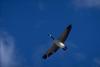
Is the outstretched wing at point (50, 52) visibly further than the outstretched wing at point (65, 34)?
Yes

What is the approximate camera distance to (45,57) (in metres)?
125

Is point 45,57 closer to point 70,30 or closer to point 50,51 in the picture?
point 50,51

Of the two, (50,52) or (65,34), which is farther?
(50,52)

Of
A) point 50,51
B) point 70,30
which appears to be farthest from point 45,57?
point 70,30

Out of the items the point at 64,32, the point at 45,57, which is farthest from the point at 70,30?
the point at 45,57

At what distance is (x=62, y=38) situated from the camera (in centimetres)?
12200

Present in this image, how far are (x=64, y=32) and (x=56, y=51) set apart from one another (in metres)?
4.97

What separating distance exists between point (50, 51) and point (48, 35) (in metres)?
8.39

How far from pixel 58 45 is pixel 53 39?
7.13 ft

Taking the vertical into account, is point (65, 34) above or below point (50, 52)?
below

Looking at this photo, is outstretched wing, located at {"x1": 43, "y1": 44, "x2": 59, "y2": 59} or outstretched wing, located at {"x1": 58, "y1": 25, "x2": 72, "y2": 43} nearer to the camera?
outstretched wing, located at {"x1": 58, "y1": 25, "x2": 72, "y2": 43}

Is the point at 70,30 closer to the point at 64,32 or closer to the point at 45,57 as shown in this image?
the point at 64,32

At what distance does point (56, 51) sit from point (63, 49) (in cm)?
478

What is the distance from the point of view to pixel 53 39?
395 ft
